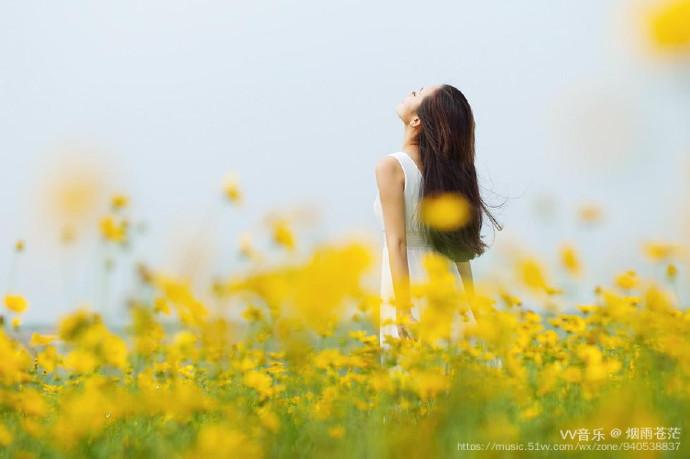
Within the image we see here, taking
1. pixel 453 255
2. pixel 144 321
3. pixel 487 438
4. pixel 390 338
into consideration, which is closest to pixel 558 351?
pixel 453 255

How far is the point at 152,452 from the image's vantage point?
83.0 inches

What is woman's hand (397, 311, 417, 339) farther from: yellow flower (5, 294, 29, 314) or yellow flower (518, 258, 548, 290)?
yellow flower (5, 294, 29, 314)

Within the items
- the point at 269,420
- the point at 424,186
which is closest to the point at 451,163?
the point at 424,186

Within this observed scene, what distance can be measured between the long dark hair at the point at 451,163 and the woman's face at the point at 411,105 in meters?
0.03

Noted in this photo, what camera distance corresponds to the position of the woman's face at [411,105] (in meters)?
3.71

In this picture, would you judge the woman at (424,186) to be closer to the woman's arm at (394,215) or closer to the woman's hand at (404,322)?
the woman's arm at (394,215)

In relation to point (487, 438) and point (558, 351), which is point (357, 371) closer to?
point (558, 351)

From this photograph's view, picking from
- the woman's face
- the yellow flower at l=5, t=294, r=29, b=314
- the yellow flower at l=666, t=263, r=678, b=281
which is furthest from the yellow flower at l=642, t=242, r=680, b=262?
the yellow flower at l=5, t=294, r=29, b=314

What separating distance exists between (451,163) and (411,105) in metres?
0.35

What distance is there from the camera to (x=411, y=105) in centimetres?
372

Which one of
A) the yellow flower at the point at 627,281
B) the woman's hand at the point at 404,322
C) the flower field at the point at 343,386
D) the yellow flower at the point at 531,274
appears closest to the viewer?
the flower field at the point at 343,386

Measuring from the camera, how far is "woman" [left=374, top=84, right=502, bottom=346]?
10.8 feet

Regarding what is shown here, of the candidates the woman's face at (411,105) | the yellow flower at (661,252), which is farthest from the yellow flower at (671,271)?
the woman's face at (411,105)

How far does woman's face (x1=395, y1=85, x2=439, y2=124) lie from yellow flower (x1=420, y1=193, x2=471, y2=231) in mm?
461
